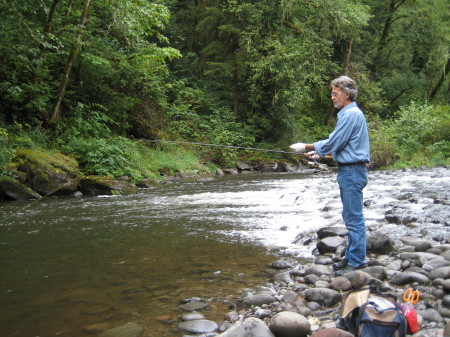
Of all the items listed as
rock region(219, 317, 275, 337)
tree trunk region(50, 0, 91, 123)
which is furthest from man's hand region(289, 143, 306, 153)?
tree trunk region(50, 0, 91, 123)

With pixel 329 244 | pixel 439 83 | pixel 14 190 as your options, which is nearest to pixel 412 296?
pixel 329 244

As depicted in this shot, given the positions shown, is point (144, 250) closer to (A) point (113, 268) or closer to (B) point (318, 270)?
(A) point (113, 268)

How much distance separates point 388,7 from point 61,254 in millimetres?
31396

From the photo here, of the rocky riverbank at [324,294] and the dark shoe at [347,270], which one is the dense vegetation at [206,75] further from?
the dark shoe at [347,270]

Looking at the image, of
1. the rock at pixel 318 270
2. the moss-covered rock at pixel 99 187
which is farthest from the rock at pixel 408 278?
the moss-covered rock at pixel 99 187

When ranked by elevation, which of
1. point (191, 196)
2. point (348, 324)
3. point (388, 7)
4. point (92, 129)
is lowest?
point (191, 196)

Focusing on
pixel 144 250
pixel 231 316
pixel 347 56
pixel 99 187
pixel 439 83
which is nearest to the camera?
pixel 231 316

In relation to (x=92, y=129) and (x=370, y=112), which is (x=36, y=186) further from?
(x=370, y=112)

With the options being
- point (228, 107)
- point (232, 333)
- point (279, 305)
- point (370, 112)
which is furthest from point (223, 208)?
point (370, 112)

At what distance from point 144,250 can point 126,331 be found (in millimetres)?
2069

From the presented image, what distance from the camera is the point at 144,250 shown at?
488 centimetres

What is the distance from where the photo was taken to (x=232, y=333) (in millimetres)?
2650

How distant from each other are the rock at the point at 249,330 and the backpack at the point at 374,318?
57 cm

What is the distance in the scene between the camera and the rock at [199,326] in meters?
2.85
